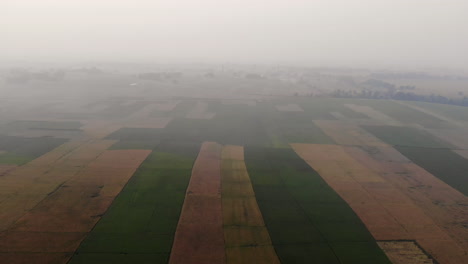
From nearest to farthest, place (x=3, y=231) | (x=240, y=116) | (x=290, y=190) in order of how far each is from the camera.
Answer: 1. (x=3, y=231)
2. (x=290, y=190)
3. (x=240, y=116)

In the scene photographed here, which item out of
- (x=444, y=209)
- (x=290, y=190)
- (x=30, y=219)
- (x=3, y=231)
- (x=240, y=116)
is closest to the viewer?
(x=3, y=231)

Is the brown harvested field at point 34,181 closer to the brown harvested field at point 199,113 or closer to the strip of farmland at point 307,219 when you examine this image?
the strip of farmland at point 307,219

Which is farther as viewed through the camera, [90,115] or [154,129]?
[90,115]

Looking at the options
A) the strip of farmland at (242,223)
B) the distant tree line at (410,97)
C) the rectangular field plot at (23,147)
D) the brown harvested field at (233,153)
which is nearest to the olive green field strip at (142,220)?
the strip of farmland at (242,223)

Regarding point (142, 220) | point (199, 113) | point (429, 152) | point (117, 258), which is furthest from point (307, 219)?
point (199, 113)

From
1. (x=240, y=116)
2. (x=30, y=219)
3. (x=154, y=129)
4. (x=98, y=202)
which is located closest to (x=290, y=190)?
(x=98, y=202)

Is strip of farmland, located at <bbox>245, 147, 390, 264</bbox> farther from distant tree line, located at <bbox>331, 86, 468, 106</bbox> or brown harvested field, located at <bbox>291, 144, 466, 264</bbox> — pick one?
distant tree line, located at <bbox>331, 86, 468, 106</bbox>

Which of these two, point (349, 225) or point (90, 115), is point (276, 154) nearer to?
point (349, 225)

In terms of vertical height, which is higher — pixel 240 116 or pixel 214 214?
pixel 240 116
